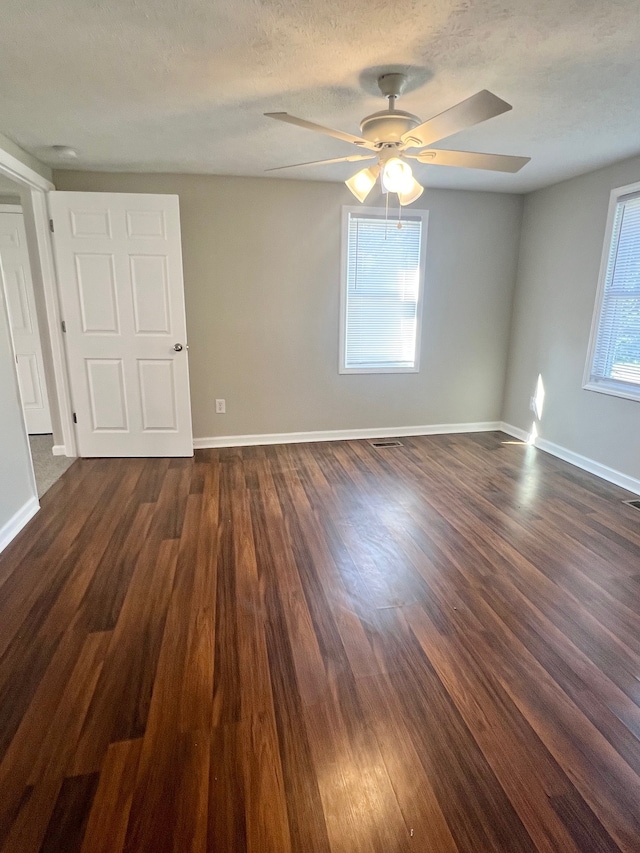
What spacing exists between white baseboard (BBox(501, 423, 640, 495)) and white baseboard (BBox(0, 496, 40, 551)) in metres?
4.19

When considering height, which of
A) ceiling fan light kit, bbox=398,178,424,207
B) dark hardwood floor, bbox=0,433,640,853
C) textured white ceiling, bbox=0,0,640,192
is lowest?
dark hardwood floor, bbox=0,433,640,853

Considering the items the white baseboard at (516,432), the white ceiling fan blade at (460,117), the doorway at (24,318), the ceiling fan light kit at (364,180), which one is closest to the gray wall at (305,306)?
the white baseboard at (516,432)

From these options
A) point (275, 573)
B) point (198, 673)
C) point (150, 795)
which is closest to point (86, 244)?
point (275, 573)

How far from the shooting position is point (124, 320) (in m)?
3.70

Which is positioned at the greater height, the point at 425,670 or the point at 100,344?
the point at 100,344

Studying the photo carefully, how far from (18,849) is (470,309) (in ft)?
15.5

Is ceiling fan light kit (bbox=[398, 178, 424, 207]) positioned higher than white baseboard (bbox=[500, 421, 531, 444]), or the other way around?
ceiling fan light kit (bbox=[398, 178, 424, 207])

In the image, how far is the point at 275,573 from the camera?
231 centimetres

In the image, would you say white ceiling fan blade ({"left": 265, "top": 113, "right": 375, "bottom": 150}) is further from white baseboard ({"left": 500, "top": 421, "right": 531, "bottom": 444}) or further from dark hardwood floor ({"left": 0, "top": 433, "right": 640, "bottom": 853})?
white baseboard ({"left": 500, "top": 421, "right": 531, "bottom": 444})

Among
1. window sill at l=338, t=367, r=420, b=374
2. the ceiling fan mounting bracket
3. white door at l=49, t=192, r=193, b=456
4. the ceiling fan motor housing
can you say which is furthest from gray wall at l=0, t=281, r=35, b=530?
window sill at l=338, t=367, r=420, b=374

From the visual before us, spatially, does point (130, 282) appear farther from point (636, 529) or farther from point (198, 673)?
point (636, 529)

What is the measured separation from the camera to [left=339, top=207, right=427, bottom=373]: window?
419 cm

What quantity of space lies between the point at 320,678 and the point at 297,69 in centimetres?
257

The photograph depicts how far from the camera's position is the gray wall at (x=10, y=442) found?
8.58ft
